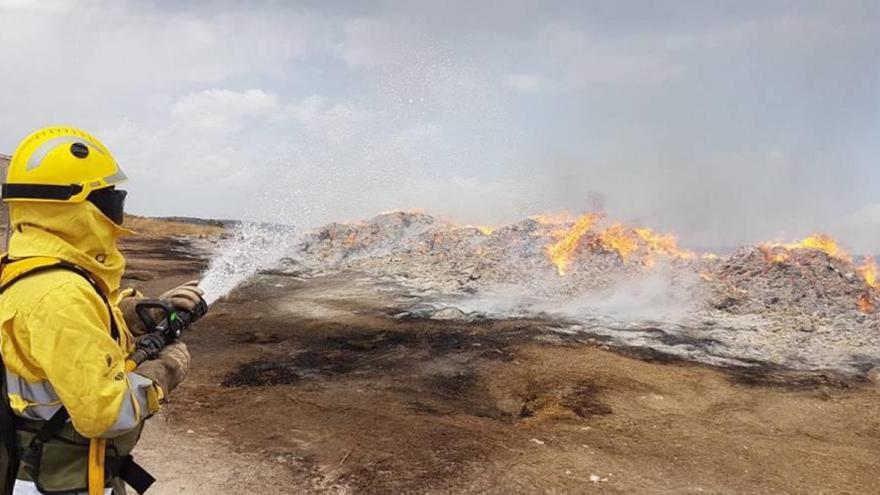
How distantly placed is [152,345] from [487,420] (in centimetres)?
501

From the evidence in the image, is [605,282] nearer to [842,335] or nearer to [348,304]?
[842,335]

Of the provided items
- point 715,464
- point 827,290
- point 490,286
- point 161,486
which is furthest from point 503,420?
point 827,290

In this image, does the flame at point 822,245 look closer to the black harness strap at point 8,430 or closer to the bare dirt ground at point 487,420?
the bare dirt ground at point 487,420

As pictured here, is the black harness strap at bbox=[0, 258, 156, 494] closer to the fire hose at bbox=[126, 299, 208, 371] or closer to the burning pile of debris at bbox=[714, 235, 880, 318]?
the fire hose at bbox=[126, 299, 208, 371]

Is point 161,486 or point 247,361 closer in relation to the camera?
point 161,486

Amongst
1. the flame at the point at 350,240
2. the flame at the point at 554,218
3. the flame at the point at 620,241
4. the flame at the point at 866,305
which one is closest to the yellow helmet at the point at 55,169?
the flame at the point at 866,305

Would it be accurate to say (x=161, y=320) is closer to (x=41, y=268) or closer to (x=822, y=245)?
(x=41, y=268)

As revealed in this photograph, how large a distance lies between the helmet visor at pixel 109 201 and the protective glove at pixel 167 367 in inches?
23.2

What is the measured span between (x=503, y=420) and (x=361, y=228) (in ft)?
68.5

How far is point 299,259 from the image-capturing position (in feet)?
78.4

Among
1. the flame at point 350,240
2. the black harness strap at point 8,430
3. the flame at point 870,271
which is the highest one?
the black harness strap at point 8,430

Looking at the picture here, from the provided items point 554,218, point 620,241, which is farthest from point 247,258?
point 620,241

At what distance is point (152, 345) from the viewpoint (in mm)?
2479

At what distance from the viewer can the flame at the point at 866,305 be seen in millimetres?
13421
